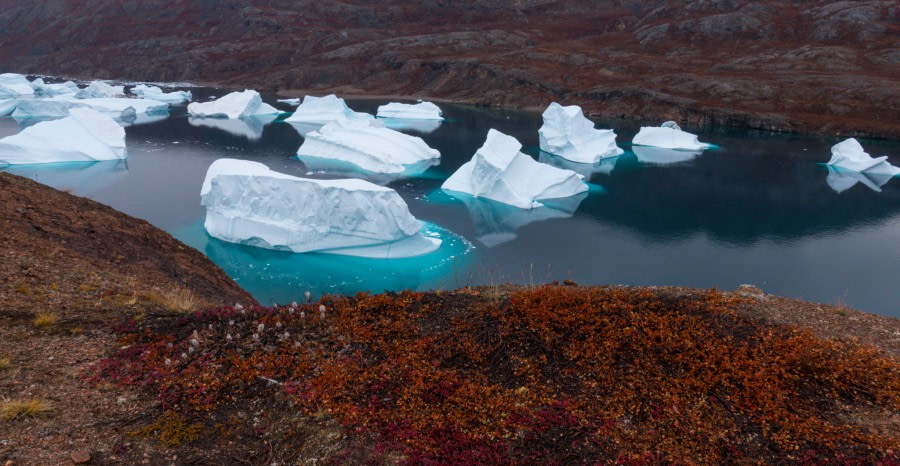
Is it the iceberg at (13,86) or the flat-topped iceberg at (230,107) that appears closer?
the flat-topped iceberg at (230,107)

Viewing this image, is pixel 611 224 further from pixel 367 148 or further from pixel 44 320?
pixel 44 320

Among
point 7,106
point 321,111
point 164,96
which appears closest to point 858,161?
point 321,111


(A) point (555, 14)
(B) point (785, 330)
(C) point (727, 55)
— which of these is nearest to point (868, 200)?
(B) point (785, 330)

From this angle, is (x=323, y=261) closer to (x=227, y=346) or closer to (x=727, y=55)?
(x=227, y=346)

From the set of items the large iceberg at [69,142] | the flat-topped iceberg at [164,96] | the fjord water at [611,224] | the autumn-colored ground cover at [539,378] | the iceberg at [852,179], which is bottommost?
the flat-topped iceberg at [164,96]

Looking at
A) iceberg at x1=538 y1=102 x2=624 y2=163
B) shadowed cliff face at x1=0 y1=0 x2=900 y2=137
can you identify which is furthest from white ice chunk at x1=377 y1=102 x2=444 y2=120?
iceberg at x1=538 y1=102 x2=624 y2=163

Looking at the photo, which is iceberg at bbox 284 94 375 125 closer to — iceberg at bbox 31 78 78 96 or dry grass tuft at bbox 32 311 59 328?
iceberg at bbox 31 78 78 96

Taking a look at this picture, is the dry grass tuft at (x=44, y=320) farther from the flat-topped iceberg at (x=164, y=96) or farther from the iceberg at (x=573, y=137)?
the flat-topped iceberg at (x=164, y=96)

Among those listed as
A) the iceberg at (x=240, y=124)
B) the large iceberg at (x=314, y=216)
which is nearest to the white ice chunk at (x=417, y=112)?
the iceberg at (x=240, y=124)
